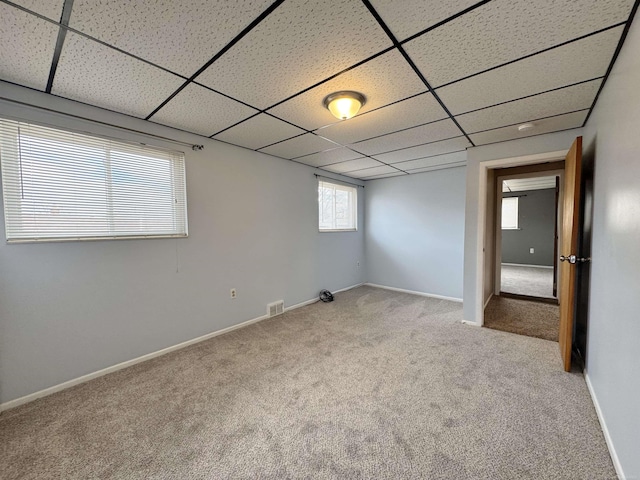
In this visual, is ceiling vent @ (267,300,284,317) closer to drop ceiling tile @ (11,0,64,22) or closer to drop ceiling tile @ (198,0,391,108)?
drop ceiling tile @ (198,0,391,108)

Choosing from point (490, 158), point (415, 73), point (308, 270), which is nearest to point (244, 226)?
point (308, 270)

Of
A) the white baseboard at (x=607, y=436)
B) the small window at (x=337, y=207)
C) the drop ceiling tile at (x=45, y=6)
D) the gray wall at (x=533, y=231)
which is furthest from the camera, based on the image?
the gray wall at (x=533, y=231)

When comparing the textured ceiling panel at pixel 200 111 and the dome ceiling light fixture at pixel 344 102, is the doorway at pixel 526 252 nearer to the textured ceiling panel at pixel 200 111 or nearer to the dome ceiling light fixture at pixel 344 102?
the dome ceiling light fixture at pixel 344 102

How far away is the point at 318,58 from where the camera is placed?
1512mm

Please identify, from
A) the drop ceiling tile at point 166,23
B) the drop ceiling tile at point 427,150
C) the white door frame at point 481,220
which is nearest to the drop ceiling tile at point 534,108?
the drop ceiling tile at point 427,150

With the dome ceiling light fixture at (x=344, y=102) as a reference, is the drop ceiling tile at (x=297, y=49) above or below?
above

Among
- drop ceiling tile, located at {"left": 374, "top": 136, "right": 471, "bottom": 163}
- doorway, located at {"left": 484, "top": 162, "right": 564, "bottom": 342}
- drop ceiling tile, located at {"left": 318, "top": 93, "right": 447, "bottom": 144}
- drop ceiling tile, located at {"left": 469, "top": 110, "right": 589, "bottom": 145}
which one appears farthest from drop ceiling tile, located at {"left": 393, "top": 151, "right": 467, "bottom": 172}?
drop ceiling tile, located at {"left": 318, "top": 93, "right": 447, "bottom": 144}

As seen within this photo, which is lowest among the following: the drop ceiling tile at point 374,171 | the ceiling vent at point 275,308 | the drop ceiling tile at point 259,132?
the ceiling vent at point 275,308

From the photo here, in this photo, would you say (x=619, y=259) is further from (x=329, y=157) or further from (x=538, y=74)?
(x=329, y=157)

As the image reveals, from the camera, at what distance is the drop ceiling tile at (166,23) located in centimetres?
116

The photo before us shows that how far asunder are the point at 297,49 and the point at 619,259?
215cm

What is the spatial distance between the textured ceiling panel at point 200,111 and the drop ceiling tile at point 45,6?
70cm

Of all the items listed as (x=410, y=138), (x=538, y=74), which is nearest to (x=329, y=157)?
(x=410, y=138)

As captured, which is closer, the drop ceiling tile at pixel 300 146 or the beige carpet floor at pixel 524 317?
the drop ceiling tile at pixel 300 146
